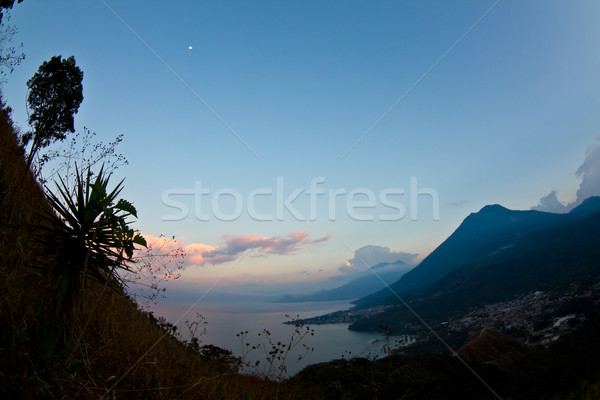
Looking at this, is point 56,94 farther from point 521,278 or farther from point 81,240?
point 521,278

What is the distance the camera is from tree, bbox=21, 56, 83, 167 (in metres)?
14.2

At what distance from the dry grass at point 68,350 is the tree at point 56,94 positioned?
41.5 feet

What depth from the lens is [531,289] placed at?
209 feet

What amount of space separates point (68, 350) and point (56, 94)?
16.6 metres

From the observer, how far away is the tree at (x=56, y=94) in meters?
14.2

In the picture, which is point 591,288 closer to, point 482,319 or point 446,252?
point 482,319

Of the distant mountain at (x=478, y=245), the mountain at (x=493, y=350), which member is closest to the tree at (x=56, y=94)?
the mountain at (x=493, y=350)

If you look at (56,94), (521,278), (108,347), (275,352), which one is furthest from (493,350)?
(521,278)

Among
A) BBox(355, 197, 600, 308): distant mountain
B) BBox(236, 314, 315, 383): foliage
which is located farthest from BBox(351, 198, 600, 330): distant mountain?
BBox(236, 314, 315, 383): foliage

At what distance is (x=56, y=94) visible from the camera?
1470 centimetres

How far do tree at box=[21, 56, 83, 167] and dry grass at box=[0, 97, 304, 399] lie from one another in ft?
41.5

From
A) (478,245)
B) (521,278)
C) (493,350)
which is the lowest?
(521,278)

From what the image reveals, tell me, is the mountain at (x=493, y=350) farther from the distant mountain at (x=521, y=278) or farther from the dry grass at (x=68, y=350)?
the distant mountain at (x=521, y=278)

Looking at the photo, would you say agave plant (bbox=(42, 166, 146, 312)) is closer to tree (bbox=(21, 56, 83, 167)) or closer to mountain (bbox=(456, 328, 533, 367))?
mountain (bbox=(456, 328, 533, 367))
